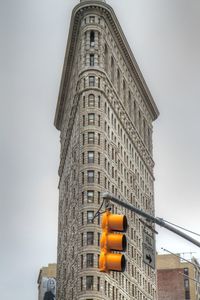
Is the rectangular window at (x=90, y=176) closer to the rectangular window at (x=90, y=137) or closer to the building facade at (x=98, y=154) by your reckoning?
the building facade at (x=98, y=154)

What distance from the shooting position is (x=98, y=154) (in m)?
103

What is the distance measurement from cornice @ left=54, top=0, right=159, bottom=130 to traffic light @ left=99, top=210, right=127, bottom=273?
101 m

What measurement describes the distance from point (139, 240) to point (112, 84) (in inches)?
1136

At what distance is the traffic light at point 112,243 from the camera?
16.3 meters

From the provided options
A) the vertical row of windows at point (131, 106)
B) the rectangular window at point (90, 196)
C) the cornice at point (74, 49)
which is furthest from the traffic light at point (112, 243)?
the cornice at point (74, 49)

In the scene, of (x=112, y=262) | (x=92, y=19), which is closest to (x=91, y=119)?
(x=92, y=19)

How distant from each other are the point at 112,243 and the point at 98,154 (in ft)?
285

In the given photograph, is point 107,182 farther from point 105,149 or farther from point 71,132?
point 71,132

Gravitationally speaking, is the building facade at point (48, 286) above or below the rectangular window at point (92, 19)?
below

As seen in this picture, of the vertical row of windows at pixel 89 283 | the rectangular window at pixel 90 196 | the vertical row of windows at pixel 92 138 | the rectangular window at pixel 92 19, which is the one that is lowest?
the vertical row of windows at pixel 89 283

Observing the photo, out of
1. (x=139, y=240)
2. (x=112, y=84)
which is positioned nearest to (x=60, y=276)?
(x=139, y=240)

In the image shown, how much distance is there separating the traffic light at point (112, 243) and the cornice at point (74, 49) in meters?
101

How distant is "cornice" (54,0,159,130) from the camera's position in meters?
115

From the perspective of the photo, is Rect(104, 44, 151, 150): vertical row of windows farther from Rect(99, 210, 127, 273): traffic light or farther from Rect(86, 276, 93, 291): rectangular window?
Rect(99, 210, 127, 273): traffic light
